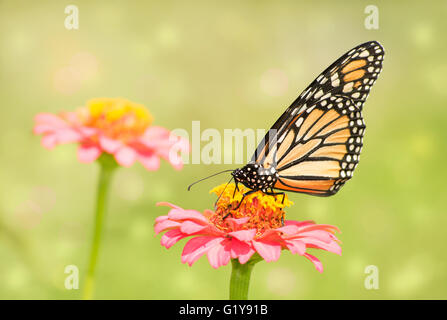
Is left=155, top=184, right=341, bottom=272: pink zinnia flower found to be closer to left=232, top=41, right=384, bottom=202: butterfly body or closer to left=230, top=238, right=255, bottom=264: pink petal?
left=230, top=238, right=255, bottom=264: pink petal

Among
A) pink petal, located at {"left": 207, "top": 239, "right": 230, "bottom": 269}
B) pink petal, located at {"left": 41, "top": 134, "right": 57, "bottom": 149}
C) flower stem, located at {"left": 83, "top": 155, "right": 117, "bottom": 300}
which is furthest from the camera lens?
pink petal, located at {"left": 41, "top": 134, "right": 57, "bottom": 149}

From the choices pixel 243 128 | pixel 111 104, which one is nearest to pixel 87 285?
pixel 111 104

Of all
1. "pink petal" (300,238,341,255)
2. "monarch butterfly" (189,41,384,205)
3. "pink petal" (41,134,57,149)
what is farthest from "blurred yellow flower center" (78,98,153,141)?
"pink petal" (300,238,341,255)

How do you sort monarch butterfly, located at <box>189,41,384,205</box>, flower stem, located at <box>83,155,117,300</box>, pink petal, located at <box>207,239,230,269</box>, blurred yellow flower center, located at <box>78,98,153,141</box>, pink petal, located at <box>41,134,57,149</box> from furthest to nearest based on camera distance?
monarch butterfly, located at <box>189,41,384,205</box>
blurred yellow flower center, located at <box>78,98,153,141</box>
pink petal, located at <box>41,134,57,149</box>
pink petal, located at <box>207,239,230,269</box>
flower stem, located at <box>83,155,117,300</box>

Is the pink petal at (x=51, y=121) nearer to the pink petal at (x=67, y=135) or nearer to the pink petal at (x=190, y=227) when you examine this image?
the pink petal at (x=67, y=135)

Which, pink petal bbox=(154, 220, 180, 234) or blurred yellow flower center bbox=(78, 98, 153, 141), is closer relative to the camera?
pink petal bbox=(154, 220, 180, 234)

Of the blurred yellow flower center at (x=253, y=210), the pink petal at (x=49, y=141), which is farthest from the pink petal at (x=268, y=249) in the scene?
the pink petal at (x=49, y=141)

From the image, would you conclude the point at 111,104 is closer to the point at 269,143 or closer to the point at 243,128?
the point at 269,143
